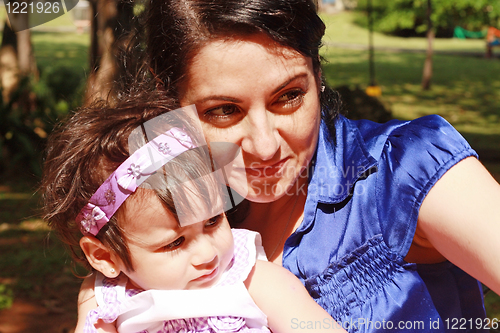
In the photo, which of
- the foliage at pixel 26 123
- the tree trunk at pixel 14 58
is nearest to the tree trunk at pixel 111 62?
the foliage at pixel 26 123

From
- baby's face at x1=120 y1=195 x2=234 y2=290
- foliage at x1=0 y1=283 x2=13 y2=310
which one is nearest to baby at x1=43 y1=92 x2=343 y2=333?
baby's face at x1=120 y1=195 x2=234 y2=290

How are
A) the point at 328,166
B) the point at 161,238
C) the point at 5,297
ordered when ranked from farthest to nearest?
1. the point at 5,297
2. the point at 328,166
3. the point at 161,238

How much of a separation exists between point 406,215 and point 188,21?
101cm

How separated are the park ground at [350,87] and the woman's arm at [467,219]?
90 centimetres

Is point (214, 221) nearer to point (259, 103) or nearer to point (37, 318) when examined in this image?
point (259, 103)

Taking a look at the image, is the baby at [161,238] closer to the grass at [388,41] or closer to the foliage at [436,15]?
the grass at [388,41]

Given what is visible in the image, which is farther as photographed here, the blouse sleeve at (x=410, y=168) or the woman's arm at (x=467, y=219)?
the blouse sleeve at (x=410, y=168)

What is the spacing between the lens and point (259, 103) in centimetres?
166

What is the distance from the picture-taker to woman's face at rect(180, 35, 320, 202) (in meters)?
1.63

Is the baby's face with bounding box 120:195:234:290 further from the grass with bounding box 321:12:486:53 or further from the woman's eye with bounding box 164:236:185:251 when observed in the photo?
the grass with bounding box 321:12:486:53

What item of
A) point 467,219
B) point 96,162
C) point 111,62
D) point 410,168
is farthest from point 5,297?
point 467,219

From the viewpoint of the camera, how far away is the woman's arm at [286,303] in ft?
5.23

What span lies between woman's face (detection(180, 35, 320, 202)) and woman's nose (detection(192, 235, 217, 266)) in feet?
1.03

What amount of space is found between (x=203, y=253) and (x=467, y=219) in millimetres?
805
